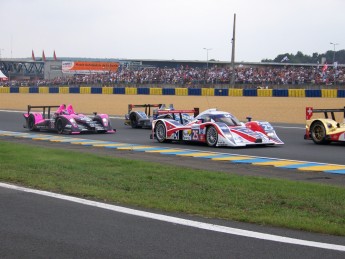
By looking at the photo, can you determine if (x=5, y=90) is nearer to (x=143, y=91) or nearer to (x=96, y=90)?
(x=96, y=90)

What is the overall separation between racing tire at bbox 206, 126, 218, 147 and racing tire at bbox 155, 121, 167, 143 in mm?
2301

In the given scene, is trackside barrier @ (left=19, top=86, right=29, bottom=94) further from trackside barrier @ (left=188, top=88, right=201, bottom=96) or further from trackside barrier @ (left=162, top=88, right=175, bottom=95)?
trackside barrier @ (left=188, top=88, right=201, bottom=96)

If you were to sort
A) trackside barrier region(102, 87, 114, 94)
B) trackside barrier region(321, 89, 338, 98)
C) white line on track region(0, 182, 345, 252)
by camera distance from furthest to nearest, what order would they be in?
trackside barrier region(102, 87, 114, 94)
trackside barrier region(321, 89, 338, 98)
white line on track region(0, 182, 345, 252)

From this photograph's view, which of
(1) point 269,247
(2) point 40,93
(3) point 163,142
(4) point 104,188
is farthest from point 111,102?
(1) point 269,247

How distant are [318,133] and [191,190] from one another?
11.3m

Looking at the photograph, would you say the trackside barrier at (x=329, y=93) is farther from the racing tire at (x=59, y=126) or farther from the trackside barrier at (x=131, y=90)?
the racing tire at (x=59, y=126)

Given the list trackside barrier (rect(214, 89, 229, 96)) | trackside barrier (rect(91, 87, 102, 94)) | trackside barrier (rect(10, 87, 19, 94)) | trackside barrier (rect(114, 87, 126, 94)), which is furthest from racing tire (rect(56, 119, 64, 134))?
trackside barrier (rect(10, 87, 19, 94))

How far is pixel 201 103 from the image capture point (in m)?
43.1

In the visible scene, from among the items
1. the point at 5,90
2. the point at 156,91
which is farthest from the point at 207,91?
the point at 5,90

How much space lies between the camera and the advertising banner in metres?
89.5

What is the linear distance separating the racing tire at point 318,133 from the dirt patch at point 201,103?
12.4m

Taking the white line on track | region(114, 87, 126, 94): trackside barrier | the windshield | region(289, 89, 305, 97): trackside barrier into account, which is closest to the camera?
the white line on track

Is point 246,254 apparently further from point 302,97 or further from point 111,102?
point 111,102

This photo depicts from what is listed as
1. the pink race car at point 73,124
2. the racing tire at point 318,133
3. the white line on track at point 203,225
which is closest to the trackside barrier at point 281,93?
the pink race car at point 73,124
